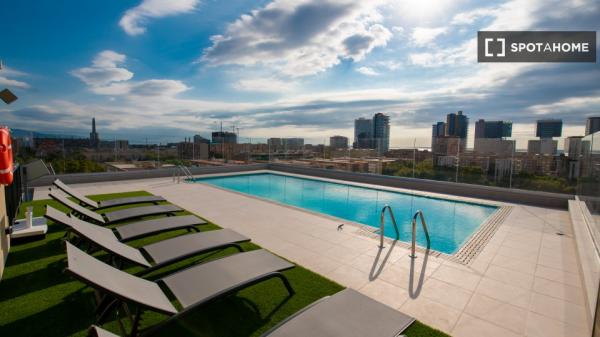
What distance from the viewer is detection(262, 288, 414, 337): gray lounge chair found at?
6.59ft

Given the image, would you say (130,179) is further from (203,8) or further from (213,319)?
(213,319)

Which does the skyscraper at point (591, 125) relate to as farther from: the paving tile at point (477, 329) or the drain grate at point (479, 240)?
the paving tile at point (477, 329)

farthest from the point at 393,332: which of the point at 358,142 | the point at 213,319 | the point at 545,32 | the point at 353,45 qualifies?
the point at 358,142

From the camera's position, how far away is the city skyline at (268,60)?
7.77m

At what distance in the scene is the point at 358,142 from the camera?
1379 cm

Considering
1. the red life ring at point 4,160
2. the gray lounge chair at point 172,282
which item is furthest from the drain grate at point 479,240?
the red life ring at point 4,160

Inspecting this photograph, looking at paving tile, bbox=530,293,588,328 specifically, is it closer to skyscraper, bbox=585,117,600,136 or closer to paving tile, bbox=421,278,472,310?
paving tile, bbox=421,278,472,310

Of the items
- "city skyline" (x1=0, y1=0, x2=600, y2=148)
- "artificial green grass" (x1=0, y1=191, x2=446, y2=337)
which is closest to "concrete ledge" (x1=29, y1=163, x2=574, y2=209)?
"city skyline" (x1=0, y1=0, x2=600, y2=148)

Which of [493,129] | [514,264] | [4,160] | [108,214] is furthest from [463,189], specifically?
[4,160]

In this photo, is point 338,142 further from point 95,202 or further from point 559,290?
point 559,290

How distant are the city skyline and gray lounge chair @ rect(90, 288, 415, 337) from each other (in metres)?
6.63

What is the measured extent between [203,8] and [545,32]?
35.1 feet

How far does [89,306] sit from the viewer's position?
2824 mm

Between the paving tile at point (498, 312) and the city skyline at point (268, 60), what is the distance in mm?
6759
